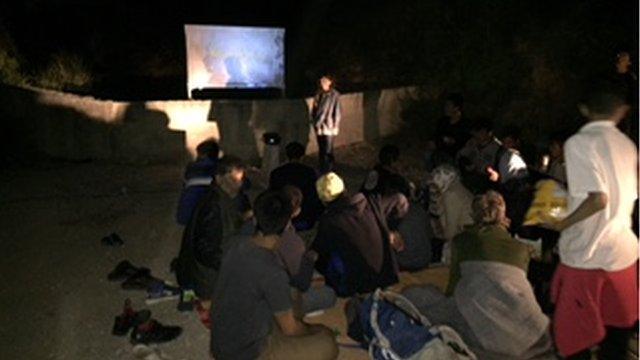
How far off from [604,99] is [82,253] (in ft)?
20.3

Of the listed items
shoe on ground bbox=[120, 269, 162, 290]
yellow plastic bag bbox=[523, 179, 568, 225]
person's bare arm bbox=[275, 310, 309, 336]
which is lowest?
shoe on ground bbox=[120, 269, 162, 290]

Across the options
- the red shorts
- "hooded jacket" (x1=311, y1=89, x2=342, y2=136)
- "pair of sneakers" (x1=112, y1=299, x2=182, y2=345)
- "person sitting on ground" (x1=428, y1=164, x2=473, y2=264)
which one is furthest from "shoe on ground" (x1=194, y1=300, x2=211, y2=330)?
"hooded jacket" (x1=311, y1=89, x2=342, y2=136)

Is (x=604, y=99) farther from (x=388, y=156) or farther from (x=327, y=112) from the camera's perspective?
(x=327, y=112)

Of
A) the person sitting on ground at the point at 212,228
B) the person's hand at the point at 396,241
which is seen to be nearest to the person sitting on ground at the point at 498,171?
the person's hand at the point at 396,241

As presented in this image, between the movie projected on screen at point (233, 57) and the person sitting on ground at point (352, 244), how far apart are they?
10.2 meters

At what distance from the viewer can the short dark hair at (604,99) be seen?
3.96m

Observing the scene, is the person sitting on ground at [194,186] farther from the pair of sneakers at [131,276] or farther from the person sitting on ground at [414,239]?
the person sitting on ground at [414,239]

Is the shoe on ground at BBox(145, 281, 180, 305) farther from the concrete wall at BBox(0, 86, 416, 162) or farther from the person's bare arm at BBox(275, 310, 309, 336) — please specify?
the concrete wall at BBox(0, 86, 416, 162)

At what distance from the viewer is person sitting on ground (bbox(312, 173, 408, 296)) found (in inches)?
223

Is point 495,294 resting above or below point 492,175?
below

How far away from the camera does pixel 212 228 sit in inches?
217

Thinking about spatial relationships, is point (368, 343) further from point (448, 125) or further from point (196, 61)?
point (196, 61)

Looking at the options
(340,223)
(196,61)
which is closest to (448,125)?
(340,223)

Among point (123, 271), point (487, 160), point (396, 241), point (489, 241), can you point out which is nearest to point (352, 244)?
point (396, 241)
